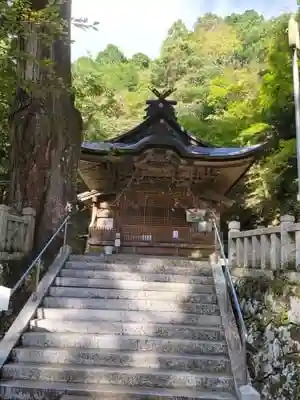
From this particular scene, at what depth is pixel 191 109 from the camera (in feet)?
87.6

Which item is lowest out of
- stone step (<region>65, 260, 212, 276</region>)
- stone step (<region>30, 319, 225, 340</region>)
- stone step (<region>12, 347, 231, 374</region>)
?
stone step (<region>12, 347, 231, 374</region>)

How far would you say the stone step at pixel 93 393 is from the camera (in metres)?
4.76

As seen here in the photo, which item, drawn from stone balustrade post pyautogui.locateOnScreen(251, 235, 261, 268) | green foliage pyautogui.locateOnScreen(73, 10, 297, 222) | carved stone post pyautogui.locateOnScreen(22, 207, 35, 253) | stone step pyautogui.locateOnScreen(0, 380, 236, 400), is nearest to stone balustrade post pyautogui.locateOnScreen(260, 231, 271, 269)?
stone balustrade post pyautogui.locateOnScreen(251, 235, 261, 268)

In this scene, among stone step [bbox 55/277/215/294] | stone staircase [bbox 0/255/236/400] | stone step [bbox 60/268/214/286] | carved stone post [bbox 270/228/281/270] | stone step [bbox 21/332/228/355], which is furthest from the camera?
stone step [bbox 60/268/214/286]

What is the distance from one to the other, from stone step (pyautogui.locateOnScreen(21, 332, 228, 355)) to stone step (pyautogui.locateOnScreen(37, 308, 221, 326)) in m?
0.53

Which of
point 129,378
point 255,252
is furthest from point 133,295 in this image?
point 255,252

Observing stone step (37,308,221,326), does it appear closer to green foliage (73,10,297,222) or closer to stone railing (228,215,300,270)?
stone railing (228,215,300,270)

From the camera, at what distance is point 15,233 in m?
7.32

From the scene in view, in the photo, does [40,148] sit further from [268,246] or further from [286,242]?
[286,242]

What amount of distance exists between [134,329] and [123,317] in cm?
35

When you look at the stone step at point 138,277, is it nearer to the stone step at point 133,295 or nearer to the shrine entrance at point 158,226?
the stone step at point 133,295

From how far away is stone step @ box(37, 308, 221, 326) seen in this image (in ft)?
21.1

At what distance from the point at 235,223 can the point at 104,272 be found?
2727 millimetres

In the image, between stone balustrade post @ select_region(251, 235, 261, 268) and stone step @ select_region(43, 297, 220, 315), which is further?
stone balustrade post @ select_region(251, 235, 261, 268)
